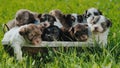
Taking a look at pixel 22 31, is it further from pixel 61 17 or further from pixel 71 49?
pixel 61 17

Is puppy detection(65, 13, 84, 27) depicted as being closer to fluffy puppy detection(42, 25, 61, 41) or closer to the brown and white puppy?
the brown and white puppy

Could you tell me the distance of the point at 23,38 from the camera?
24.5 ft

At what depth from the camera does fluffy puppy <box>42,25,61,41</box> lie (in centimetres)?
→ 767

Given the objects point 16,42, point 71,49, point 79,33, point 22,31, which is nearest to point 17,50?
point 16,42

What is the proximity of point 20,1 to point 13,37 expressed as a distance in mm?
6922

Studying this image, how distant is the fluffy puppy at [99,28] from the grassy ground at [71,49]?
146 mm

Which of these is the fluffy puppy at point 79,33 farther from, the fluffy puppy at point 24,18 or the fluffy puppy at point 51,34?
the fluffy puppy at point 24,18

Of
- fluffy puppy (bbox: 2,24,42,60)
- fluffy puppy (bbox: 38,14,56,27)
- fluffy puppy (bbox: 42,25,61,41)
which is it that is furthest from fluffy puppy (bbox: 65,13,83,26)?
fluffy puppy (bbox: 2,24,42,60)

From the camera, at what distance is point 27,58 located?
7418 millimetres

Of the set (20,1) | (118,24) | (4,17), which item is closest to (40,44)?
(118,24)

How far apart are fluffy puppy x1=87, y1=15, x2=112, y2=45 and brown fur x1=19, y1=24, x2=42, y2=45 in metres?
0.80

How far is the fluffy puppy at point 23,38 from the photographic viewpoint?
7.40 metres

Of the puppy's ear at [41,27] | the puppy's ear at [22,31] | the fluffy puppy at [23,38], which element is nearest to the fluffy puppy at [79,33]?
the puppy's ear at [41,27]

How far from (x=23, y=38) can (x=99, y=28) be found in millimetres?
1097
